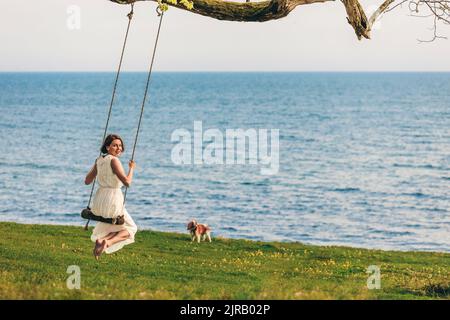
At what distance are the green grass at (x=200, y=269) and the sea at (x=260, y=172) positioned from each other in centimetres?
2122

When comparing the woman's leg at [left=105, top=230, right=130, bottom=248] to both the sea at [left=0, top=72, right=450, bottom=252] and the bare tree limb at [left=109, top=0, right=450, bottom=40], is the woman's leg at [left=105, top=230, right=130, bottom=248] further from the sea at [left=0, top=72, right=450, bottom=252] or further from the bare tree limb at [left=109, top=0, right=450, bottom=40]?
the sea at [left=0, top=72, right=450, bottom=252]

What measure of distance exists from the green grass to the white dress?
3.03 feet

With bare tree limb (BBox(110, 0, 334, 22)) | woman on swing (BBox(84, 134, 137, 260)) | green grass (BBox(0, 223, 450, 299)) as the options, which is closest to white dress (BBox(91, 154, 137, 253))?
woman on swing (BBox(84, 134, 137, 260))

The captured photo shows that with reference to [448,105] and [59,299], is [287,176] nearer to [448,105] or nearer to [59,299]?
[59,299]

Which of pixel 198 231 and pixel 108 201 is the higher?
pixel 198 231

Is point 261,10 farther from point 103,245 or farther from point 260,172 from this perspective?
point 260,172

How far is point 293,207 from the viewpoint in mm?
62531

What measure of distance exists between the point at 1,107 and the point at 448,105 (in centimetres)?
9969

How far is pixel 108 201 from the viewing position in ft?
43.3

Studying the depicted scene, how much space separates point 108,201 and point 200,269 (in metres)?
→ 7.45

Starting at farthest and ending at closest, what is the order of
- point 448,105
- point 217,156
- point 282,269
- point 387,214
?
1. point 448,105
2. point 217,156
3. point 387,214
4. point 282,269

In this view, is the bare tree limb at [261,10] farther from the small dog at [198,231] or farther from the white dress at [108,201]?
the small dog at [198,231]

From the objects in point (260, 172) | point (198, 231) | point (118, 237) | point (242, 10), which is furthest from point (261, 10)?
point (260, 172)
